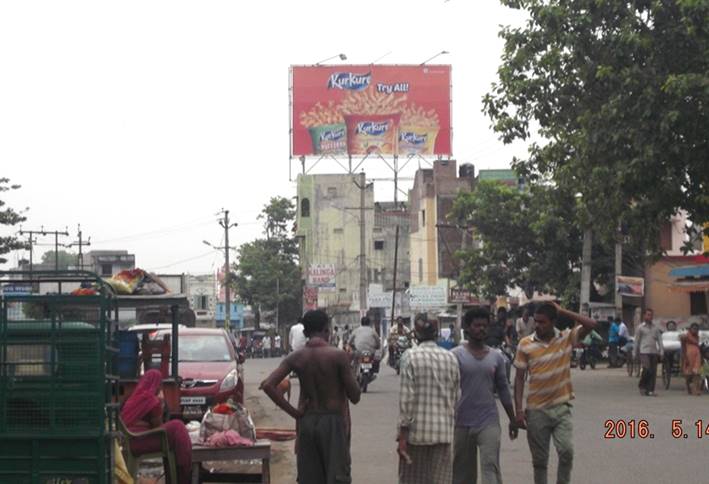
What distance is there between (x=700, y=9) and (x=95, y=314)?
1629 centimetres

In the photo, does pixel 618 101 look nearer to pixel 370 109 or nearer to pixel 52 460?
pixel 52 460

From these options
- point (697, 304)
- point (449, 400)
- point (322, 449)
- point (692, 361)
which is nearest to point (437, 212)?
point (697, 304)

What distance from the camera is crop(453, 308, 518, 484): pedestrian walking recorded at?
10.1 m

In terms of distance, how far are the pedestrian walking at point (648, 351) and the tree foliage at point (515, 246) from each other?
740 inches

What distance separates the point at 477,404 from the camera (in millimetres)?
10102

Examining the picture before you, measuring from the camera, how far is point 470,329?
10172 mm

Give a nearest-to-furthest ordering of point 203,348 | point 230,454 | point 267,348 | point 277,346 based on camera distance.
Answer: point 230,454 < point 203,348 < point 267,348 < point 277,346

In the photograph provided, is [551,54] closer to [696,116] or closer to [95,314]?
[696,116]

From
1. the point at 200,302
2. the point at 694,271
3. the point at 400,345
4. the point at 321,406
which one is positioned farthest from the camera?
the point at 200,302

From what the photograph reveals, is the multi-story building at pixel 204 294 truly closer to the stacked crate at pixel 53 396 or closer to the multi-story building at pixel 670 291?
the multi-story building at pixel 670 291

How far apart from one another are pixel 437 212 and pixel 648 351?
5082cm

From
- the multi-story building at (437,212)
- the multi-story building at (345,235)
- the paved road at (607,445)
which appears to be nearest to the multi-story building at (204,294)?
the multi-story building at (345,235)

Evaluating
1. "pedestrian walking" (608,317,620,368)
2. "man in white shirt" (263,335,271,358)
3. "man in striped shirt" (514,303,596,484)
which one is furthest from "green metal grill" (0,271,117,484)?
"man in white shirt" (263,335,271,358)

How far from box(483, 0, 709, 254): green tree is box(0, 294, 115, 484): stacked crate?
1603cm
